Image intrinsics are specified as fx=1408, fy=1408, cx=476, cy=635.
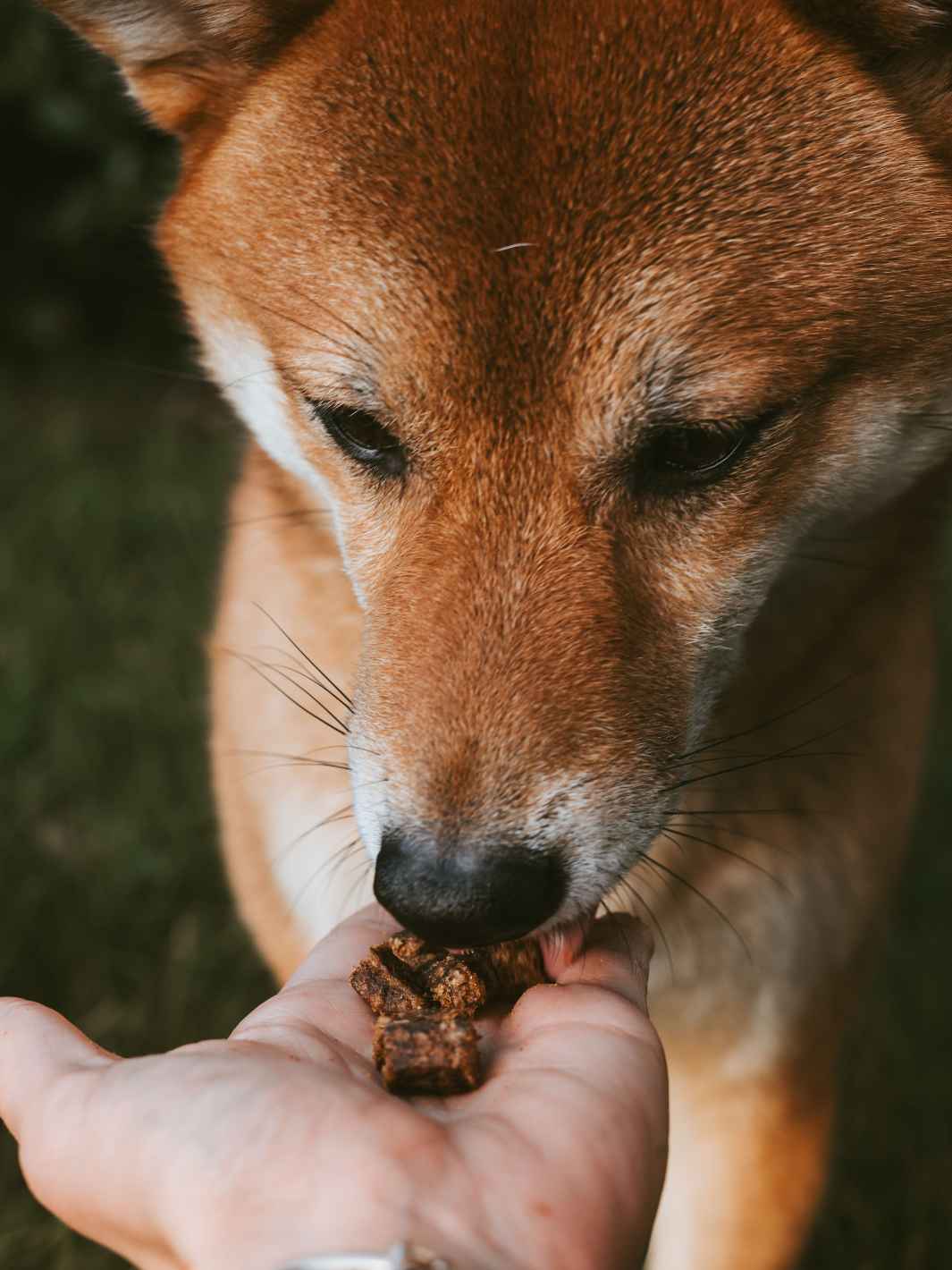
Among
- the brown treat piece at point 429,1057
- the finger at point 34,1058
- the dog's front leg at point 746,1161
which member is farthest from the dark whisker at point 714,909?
the finger at point 34,1058

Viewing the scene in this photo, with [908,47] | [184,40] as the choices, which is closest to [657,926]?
[908,47]

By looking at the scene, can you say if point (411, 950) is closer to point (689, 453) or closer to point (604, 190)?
point (689, 453)

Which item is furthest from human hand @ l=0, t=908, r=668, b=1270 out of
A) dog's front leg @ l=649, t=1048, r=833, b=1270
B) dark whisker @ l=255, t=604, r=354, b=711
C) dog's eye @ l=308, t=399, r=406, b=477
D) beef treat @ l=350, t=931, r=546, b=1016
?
dog's front leg @ l=649, t=1048, r=833, b=1270

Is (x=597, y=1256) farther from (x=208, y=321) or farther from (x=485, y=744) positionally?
(x=208, y=321)

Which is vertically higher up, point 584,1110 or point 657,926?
point 584,1110

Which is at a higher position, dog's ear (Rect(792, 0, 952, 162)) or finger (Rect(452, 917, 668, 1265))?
dog's ear (Rect(792, 0, 952, 162))

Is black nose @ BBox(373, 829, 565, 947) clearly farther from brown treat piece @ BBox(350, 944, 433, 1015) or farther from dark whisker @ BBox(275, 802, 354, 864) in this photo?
dark whisker @ BBox(275, 802, 354, 864)

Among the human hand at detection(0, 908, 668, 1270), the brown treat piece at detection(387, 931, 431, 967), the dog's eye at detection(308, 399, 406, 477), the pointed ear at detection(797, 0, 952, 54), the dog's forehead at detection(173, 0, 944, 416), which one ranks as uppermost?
the pointed ear at detection(797, 0, 952, 54)

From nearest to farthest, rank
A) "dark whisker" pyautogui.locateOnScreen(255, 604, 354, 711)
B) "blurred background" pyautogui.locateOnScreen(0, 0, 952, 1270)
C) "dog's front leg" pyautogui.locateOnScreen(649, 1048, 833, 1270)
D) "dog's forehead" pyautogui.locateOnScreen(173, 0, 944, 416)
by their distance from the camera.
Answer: "dog's forehead" pyautogui.locateOnScreen(173, 0, 944, 416) → "dark whisker" pyautogui.locateOnScreen(255, 604, 354, 711) → "dog's front leg" pyautogui.locateOnScreen(649, 1048, 833, 1270) → "blurred background" pyautogui.locateOnScreen(0, 0, 952, 1270)
